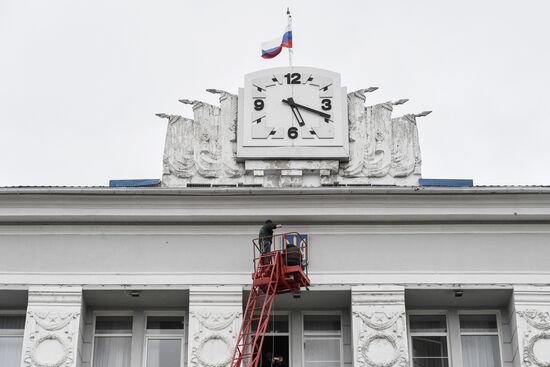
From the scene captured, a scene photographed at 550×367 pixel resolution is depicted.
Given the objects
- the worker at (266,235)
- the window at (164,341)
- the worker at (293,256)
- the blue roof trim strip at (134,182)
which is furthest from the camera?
the blue roof trim strip at (134,182)

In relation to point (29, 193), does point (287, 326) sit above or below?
below

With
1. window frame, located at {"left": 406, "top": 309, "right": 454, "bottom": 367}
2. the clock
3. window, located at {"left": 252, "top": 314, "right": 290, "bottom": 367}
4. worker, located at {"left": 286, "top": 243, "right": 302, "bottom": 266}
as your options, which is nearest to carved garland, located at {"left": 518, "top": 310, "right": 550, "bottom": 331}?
window frame, located at {"left": 406, "top": 309, "right": 454, "bottom": 367}

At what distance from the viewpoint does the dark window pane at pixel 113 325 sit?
2817 cm

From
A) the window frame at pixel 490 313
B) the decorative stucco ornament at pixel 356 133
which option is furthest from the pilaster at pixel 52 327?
the window frame at pixel 490 313

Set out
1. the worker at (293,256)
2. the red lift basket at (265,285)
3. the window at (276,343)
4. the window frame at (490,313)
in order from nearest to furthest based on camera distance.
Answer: the red lift basket at (265,285) < the worker at (293,256) < the window at (276,343) < the window frame at (490,313)

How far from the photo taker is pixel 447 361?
27734 millimetres

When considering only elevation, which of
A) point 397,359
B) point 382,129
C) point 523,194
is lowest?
point 397,359

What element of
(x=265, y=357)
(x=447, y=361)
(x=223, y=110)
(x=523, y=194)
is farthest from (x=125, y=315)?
(x=523, y=194)

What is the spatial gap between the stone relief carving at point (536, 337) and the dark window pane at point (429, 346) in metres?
1.90

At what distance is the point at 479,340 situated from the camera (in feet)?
92.0

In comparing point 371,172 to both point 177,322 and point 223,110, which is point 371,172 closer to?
point 223,110

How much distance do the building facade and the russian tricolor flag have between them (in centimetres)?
310

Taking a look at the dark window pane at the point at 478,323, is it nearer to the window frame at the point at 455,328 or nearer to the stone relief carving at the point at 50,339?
the window frame at the point at 455,328

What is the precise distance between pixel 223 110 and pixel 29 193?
497 centimetres
